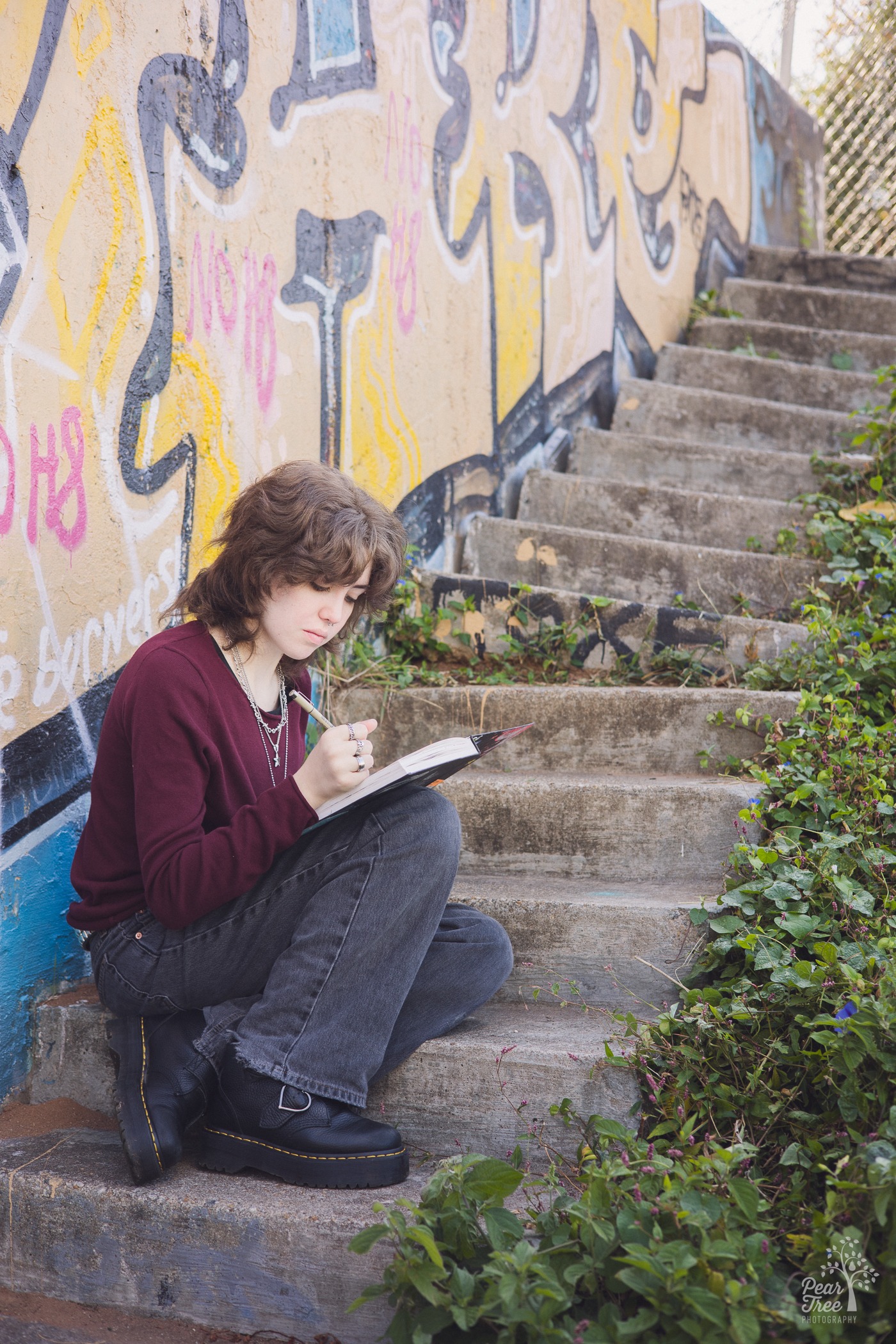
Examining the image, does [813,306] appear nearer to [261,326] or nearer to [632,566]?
[632,566]

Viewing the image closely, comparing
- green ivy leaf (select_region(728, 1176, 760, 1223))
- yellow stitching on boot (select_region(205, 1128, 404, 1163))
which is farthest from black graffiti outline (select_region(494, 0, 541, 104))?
green ivy leaf (select_region(728, 1176, 760, 1223))

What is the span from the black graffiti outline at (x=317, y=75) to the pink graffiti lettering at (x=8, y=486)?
1377 millimetres

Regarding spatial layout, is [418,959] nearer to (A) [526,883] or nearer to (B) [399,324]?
(A) [526,883]

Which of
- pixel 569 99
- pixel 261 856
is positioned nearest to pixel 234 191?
pixel 261 856

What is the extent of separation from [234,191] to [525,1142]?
90.6 inches

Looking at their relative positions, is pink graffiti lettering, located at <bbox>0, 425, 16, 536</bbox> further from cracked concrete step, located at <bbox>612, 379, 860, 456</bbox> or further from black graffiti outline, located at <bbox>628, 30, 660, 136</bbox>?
black graffiti outline, located at <bbox>628, 30, 660, 136</bbox>

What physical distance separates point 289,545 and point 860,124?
845 centimetres

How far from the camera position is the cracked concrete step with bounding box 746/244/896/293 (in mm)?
6176

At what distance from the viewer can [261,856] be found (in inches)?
69.9

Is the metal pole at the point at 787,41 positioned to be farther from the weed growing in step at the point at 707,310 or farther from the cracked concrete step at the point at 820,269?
the weed growing in step at the point at 707,310

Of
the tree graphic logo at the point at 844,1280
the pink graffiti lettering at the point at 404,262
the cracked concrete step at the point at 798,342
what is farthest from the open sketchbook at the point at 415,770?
the cracked concrete step at the point at 798,342

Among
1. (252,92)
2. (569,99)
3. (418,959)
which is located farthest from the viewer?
(569,99)

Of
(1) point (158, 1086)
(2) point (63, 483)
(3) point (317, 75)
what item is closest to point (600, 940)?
(1) point (158, 1086)

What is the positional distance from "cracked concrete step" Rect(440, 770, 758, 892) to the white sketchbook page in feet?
2.73
